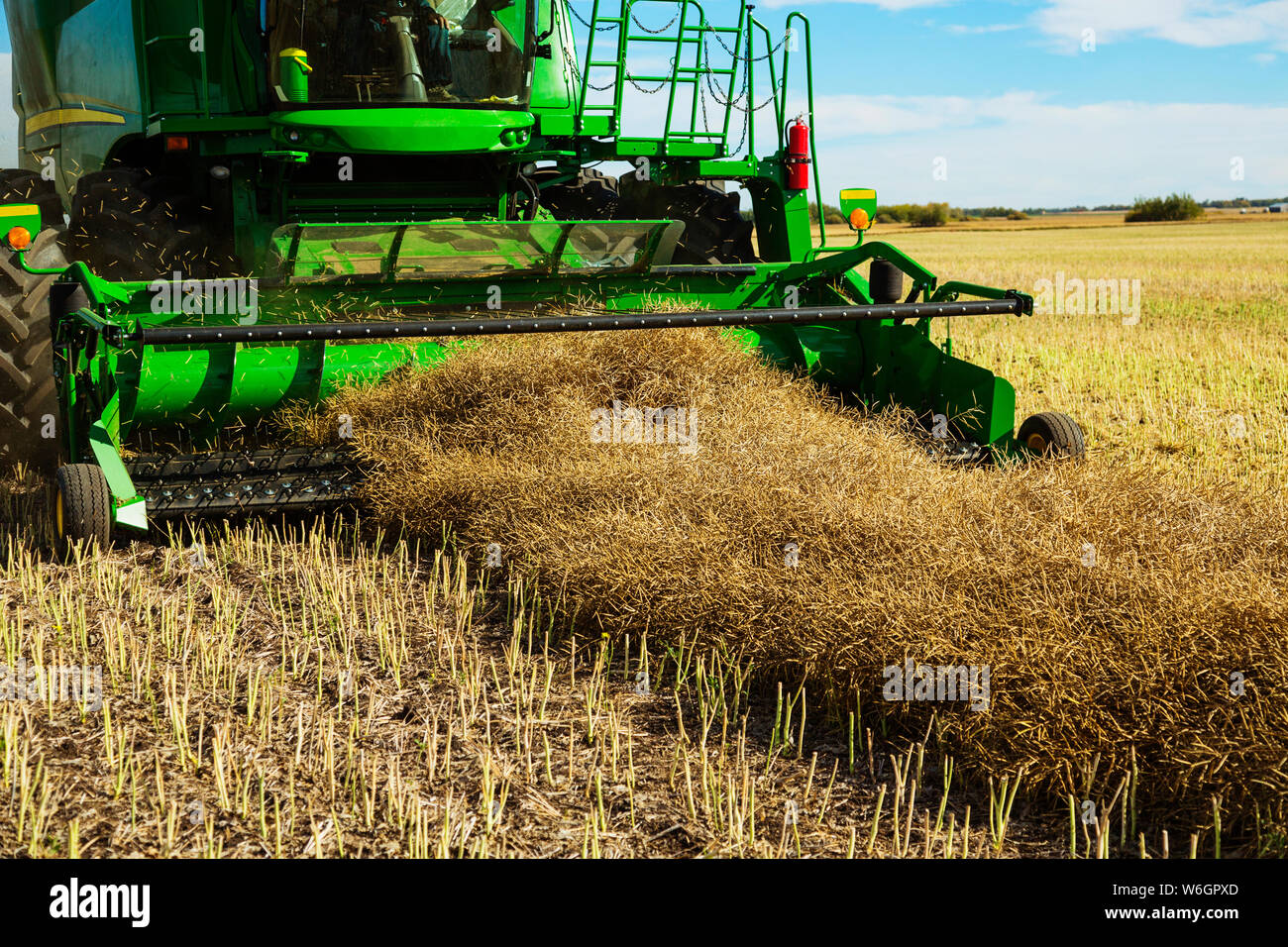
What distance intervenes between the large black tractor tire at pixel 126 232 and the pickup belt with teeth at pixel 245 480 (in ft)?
4.40

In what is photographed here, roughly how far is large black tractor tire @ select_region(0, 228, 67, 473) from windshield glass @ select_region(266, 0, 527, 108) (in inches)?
52.9

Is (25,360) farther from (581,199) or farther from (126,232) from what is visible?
(581,199)

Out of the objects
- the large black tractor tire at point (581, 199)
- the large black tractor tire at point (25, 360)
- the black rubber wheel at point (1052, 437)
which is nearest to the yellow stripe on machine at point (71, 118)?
the large black tractor tire at point (25, 360)

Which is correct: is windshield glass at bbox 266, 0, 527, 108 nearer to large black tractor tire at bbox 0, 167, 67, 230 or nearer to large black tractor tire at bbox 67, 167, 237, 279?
large black tractor tire at bbox 67, 167, 237, 279

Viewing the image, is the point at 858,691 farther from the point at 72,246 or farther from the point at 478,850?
the point at 72,246

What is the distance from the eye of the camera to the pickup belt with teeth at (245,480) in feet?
13.5

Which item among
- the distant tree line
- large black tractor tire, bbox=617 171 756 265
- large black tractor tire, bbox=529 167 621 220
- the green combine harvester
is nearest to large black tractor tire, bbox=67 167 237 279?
the green combine harvester

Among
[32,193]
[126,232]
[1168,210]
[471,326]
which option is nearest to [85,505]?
[471,326]

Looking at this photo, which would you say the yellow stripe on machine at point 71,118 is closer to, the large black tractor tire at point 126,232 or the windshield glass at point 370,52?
the large black tractor tire at point 126,232

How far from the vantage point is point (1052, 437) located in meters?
4.37

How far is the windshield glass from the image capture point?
5.20m

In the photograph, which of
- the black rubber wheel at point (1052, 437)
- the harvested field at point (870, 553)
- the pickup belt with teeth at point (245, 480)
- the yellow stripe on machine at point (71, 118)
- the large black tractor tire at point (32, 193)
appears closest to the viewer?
the harvested field at point (870, 553)

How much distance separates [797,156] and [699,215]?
2.12 feet
